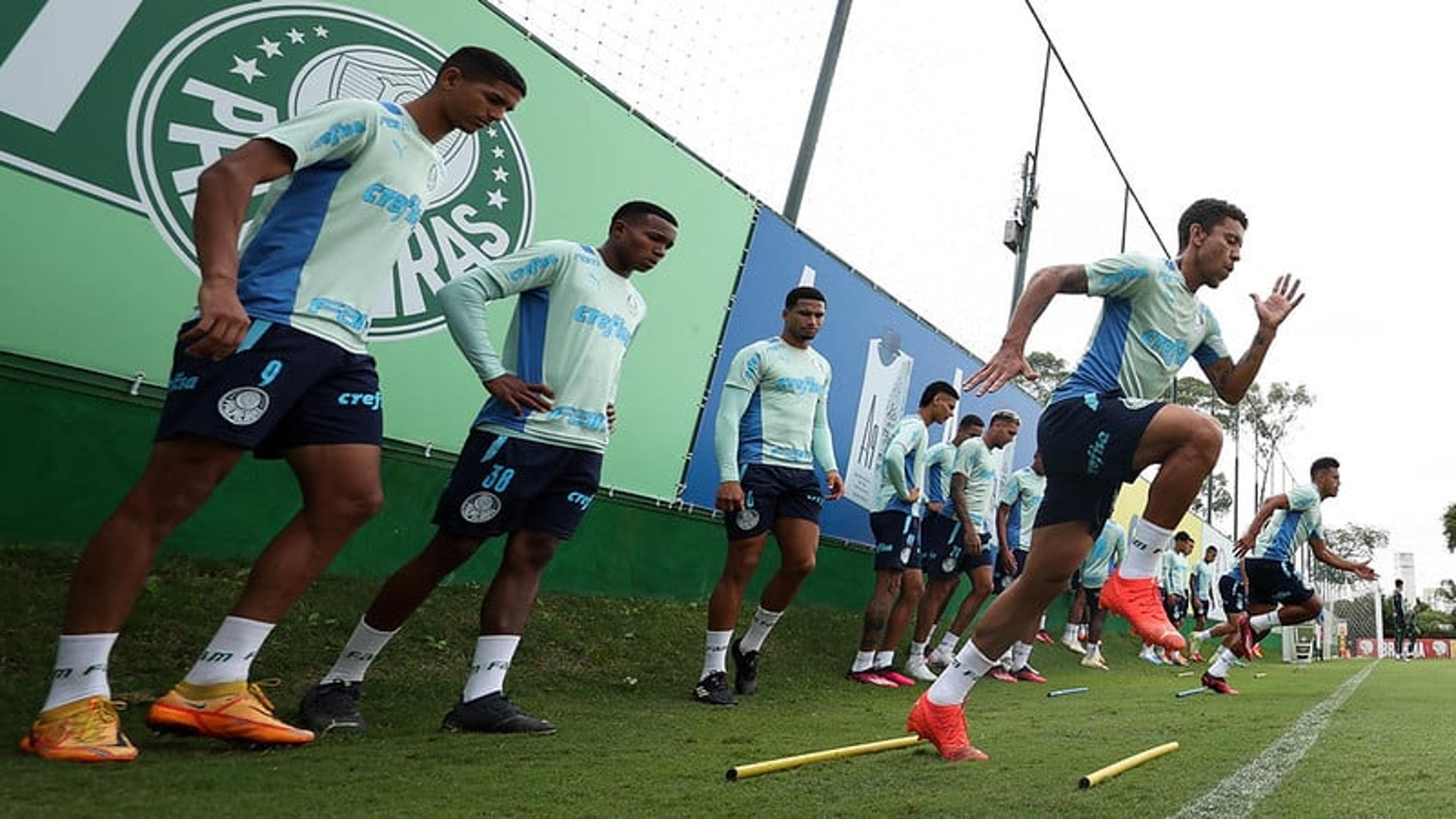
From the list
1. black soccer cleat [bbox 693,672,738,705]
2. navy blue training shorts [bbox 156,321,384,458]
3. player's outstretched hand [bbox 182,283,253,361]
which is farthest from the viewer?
black soccer cleat [bbox 693,672,738,705]

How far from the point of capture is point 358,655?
2914 millimetres

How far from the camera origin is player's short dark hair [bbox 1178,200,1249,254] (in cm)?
326

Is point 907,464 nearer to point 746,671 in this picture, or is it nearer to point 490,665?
point 746,671

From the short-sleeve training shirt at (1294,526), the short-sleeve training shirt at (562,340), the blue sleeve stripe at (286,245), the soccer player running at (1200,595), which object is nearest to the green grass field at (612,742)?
the short-sleeve training shirt at (562,340)

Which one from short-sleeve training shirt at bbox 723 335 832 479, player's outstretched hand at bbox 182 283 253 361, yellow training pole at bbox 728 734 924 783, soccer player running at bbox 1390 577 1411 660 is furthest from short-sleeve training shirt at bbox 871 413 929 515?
soccer player running at bbox 1390 577 1411 660

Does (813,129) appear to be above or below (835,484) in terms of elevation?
above

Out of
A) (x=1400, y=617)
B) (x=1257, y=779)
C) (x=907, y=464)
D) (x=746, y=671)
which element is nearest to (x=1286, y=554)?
(x=907, y=464)

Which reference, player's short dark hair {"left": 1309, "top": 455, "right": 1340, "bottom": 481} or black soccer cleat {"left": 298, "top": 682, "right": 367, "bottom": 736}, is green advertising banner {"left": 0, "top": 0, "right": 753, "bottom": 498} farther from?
player's short dark hair {"left": 1309, "top": 455, "right": 1340, "bottom": 481}

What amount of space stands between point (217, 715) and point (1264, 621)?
876 cm

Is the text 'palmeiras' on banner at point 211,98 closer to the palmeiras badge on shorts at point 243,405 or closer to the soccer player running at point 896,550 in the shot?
the palmeiras badge on shorts at point 243,405

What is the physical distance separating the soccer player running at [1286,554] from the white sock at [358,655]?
7.38 meters

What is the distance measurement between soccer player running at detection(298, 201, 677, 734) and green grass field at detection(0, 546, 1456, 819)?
23cm

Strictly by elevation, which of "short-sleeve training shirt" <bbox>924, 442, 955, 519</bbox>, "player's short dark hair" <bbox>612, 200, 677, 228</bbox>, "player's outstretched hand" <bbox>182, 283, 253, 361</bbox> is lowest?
"player's outstretched hand" <bbox>182, 283, 253, 361</bbox>

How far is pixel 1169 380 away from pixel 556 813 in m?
2.52
